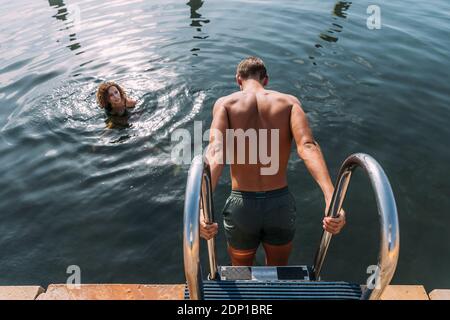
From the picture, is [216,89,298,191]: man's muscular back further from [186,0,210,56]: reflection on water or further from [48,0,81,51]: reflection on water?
[48,0,81,51]: reflection on water

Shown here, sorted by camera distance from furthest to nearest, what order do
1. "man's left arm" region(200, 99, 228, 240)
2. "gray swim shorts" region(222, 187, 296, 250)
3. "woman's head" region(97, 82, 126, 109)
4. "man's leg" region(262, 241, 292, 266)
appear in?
"woman's head" region(97, 82, 126, 109)
"man's leg" region(262, 241, 292, 266)
"gray swim shorts" region(222, 187, 296, 250)
"man's left arm" region(200, 99, 228, 240)

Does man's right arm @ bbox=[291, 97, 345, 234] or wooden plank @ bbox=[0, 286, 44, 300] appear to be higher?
man's right arm @ bbox=[291, 97, 345, 234]

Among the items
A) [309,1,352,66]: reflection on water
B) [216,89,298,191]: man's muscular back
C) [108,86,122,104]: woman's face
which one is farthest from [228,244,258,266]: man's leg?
[309,1,352,66]: reflection on water

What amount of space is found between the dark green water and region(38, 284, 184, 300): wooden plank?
1004 mm

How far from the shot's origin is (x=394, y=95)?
25.9 feet

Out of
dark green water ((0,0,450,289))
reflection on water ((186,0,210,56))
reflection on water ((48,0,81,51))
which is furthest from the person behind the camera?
reflection on water ((48,0,81,51))

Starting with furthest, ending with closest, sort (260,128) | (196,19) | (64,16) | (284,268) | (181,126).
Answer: (64,16) → (196,19) → (181,126) → (260,128) → (284,268)

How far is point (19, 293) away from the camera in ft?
11.0

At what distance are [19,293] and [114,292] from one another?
97cm

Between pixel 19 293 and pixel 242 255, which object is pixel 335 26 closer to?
pixel 242 255

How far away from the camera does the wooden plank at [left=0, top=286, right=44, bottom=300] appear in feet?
10.8

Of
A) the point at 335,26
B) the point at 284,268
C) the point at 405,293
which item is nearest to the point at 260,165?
the point at 284,268
